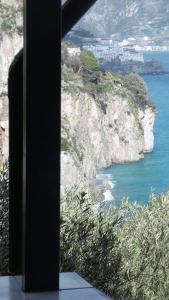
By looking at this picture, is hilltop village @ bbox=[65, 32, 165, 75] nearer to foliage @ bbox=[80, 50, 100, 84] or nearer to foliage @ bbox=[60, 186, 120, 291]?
foliage @ bbox=[80, 50, 100, 84]

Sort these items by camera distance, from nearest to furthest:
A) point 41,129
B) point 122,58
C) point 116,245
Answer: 1. point 41,129
2. point 116,245
3. point 122,58

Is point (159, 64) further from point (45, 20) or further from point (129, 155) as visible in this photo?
point (45, 20)

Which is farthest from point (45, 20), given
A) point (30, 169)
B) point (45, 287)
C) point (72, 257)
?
point (72, 257)

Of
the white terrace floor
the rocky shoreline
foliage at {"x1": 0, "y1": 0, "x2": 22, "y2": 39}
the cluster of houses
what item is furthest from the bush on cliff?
the cluster of houses

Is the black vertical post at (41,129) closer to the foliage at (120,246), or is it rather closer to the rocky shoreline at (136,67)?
the foliage at (120,246)

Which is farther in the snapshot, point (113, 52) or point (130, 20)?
point (113, 52)

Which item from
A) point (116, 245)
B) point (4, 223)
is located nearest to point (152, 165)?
point (116, 245)

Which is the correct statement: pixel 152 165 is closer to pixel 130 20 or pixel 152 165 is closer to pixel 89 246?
pixel 130 20
